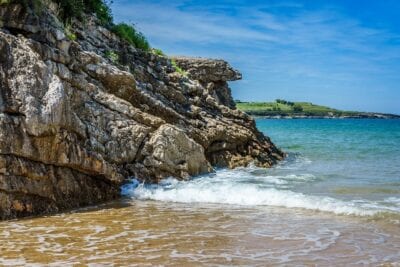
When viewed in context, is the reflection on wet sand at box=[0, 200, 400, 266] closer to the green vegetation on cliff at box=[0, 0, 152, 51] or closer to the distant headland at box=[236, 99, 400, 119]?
the green vegetation on cliff at box=[0, 0, 152, 51]

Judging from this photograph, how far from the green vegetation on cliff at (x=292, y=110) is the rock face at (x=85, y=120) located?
432ft

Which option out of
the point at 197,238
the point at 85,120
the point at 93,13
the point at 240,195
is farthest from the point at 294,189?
the point at 93,13

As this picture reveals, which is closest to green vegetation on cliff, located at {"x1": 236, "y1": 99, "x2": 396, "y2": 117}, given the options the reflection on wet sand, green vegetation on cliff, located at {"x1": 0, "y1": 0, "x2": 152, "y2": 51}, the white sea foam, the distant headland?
the distant headland

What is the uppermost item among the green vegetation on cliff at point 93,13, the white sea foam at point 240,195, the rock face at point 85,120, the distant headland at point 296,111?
the distant headland at point 296,111

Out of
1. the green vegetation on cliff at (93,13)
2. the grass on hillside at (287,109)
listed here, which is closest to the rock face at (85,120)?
the green vegetation on cliff at (93,13)

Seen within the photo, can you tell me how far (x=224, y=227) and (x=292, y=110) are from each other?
163 metres

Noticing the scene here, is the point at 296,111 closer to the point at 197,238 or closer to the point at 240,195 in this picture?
the point at 240,195

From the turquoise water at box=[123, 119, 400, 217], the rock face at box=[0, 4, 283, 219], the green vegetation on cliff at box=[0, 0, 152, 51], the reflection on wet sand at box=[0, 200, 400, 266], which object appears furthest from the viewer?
the green vegetation on cliff at box=[0, 0, 152, 51]

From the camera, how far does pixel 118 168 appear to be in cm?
1494

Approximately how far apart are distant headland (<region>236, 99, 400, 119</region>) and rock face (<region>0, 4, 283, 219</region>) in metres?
129

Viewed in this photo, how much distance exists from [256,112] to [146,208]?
465 ft

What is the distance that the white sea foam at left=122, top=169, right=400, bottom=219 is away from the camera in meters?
13.1

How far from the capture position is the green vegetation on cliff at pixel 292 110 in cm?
16025

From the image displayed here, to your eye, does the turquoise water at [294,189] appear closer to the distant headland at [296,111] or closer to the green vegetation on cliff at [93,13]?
the green vegetation on cliff at [93,13]
